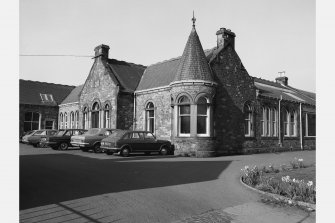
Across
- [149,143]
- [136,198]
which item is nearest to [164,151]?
[149,143]

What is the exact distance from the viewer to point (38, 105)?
37344 mm

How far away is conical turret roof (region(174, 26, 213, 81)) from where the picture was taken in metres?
19.7

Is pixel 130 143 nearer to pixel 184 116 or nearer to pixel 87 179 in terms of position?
pixel 184 116

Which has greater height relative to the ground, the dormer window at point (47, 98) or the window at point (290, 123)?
the dormer window at point (47, 98)

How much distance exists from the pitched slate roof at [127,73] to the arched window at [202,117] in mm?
8015

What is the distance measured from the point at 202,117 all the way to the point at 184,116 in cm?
124

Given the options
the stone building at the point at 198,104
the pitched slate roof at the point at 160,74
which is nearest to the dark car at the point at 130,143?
the stone building at the point at 198,104

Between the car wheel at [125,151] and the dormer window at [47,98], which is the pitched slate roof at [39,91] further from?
the car wheel at [125,151]

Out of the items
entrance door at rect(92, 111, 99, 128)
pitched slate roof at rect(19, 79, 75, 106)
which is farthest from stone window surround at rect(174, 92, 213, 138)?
pitched slate roof at rect(19, 79, 75, 106)

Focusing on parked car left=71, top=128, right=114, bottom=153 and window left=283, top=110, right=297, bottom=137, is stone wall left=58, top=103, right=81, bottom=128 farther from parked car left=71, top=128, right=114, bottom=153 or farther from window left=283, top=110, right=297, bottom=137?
window left=283, top=110, right=297, bottom=137

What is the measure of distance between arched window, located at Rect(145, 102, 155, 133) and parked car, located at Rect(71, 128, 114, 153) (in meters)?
4.19

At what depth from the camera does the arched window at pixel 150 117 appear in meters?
24.1

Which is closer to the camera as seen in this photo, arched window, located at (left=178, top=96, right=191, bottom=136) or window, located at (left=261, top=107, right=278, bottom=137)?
A: arched window, located at (left=178, top=96, right=191, bottom=136)
